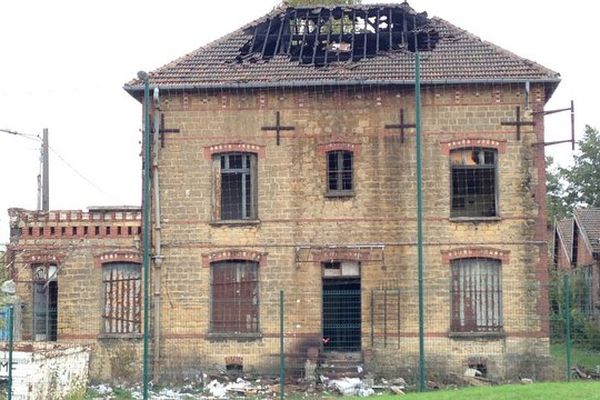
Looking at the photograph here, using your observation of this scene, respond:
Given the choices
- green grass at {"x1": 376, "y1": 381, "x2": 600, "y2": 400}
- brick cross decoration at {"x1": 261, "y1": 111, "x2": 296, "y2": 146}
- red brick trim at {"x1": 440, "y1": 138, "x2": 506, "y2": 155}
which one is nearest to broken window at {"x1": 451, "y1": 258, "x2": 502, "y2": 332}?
red brick trim at {"x1": 440, "y1": 138, "x2": 506, "y2": 155}

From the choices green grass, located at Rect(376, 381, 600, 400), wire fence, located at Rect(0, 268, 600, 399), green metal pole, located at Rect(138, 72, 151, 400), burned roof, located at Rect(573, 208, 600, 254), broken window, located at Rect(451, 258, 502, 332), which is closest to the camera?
green grass, located at Rect(376, 381, 600, 400)

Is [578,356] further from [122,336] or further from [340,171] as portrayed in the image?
[122,336]

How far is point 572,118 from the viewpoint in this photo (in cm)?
2412

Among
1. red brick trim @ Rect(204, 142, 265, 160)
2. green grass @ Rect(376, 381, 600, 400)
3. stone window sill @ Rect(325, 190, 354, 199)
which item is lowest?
green grass @ Rect(376, 381, 600, 400)

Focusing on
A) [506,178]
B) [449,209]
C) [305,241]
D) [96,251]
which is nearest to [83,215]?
[96,251]

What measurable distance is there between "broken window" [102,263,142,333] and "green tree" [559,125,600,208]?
38.3 meters

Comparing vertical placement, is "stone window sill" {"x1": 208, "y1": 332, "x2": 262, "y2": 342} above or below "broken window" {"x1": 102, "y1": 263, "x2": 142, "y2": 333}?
below

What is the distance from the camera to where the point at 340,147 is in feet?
82.2

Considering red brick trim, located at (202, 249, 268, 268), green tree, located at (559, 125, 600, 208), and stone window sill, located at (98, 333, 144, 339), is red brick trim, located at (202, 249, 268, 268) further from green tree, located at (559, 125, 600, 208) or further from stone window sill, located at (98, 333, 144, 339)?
green tree, located at (559, 125, 600, 208)

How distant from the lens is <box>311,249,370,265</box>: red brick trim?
81.7ft

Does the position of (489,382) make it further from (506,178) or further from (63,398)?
(63,398)

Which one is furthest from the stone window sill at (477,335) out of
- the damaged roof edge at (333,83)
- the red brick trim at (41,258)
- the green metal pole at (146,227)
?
the red brick trim at (41,258)

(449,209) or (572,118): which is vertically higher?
(572,118)

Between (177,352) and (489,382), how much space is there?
8.11 m
